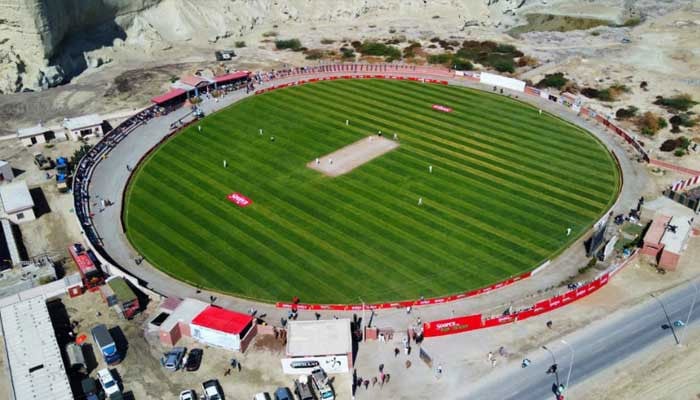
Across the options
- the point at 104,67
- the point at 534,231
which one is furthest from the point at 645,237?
the point at 104,67

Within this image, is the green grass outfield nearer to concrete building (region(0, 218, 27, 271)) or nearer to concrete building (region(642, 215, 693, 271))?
concrete building (region(642, 215, 693, 271))

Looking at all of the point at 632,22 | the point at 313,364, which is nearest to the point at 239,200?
the point at 313,364

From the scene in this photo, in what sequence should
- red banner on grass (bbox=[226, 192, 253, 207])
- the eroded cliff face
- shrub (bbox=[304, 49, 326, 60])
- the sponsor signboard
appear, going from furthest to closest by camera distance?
shrub (bbox=[304, 49, 326, 60]) < the eroded cliff face < red banner on grass (bbox=[226, 192, 253, 207]) < the sponsor signboard

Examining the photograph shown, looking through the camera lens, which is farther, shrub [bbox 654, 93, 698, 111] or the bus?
shrub [bbox 654, 93, 698, 111]

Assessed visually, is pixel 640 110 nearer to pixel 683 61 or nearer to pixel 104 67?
pixel 683 61

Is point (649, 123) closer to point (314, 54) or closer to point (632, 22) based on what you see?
point (632, 22)

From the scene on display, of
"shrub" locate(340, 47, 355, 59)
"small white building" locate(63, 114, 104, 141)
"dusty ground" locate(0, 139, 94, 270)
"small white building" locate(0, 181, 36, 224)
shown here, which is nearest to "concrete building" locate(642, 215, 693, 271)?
"dusty ground" locate(0, 139, 94, 270)
